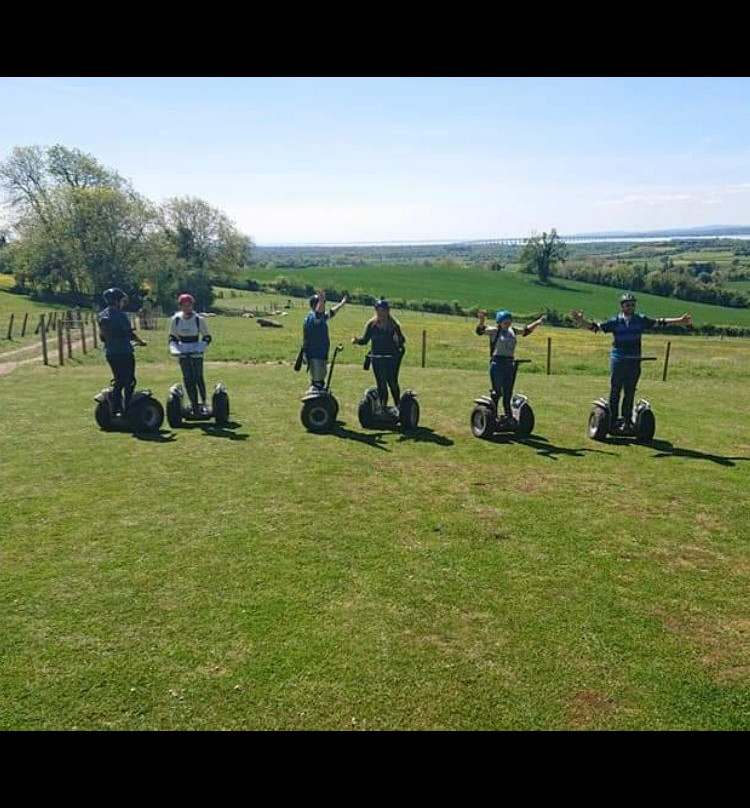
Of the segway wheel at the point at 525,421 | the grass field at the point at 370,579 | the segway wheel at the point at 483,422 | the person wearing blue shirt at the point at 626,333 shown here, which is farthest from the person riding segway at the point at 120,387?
the person wearing blue shirt at the point at 626,333

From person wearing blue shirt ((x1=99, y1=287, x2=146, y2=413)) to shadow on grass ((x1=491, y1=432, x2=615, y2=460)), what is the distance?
6.72 m

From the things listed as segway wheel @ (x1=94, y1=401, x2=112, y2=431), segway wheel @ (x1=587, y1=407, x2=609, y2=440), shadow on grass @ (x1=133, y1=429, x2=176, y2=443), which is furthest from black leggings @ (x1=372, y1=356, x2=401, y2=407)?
segway wheel @ (x1=94, y1=401, x2=112, y2=431)

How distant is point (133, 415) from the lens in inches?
460

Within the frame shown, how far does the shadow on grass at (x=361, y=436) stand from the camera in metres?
11.1

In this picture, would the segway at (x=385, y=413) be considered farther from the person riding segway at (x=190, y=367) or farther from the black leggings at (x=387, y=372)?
the person riding segway at (x=190, y=367)

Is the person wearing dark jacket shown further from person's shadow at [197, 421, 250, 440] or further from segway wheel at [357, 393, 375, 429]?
person's shadow at [197, 421, 250, 440]

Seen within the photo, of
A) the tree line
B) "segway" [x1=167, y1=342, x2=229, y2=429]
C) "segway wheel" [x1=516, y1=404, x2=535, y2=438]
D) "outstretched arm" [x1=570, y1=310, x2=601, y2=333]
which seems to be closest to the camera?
"outstretched arm" [x1=570, y1=310, x2=601, y2=333]

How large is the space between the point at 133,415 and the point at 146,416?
220mm

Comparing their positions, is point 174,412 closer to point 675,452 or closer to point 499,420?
point 499,420

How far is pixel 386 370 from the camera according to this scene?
1223 centimetres

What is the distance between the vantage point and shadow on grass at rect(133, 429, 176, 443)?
11258 mm

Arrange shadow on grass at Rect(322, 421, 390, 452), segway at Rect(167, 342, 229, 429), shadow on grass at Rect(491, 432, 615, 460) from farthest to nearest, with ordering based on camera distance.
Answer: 1. segway at Rect(167, 342, 229, 429)
2. shadow on grass at Rect(322, 421, 390, 452)
3. shadow on grass at Rect(491, 432, 615, 460)

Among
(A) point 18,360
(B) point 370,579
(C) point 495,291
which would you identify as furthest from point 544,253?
(B) point 370,579
